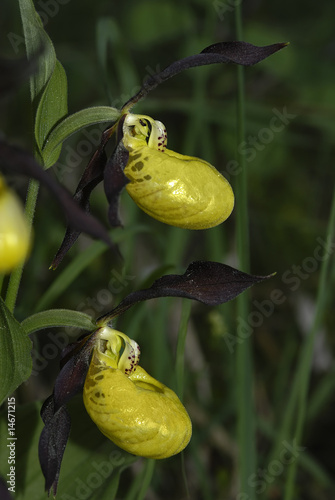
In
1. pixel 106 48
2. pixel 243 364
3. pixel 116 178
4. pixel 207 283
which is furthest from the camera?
pixel 106 48

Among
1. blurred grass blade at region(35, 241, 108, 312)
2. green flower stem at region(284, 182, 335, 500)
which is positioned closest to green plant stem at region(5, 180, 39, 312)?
blurred grass blade at region(35, 241, 108, 312)

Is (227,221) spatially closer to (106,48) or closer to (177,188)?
(106,48)

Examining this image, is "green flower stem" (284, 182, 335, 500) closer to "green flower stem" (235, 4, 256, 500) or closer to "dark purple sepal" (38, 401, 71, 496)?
"green flower stem" (235, 4, 256, 500)

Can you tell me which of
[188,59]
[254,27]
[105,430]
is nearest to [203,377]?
[105,430]

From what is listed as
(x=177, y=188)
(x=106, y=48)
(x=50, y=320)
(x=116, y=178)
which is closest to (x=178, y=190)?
(x=177, y=188)

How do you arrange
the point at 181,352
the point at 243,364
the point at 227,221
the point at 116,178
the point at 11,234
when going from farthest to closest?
the point at 227,221, the point at 243,364, the point at 181,352, the point at 116,178, the point at 11,234
